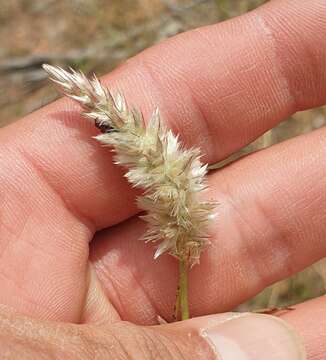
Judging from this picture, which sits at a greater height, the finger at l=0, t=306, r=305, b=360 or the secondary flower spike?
the secondary flower spike

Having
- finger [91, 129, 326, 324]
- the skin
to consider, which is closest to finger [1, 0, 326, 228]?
the skin

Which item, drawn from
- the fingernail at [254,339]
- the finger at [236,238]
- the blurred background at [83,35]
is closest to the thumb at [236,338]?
the fingernail at [254,339]

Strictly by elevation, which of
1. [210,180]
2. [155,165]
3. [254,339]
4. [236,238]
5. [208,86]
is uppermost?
[208,86]

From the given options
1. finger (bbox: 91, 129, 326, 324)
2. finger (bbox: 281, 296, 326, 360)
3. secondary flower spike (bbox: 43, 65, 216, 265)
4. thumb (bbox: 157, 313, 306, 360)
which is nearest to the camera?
thumb (bbox: 157, 313, 306, 360)

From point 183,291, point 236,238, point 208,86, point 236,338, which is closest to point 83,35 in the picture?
point 208,86

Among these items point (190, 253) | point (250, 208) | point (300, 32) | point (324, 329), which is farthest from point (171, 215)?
point (300, 32)

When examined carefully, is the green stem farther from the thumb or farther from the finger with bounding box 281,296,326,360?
the finger with bounding box 281,296,326,360

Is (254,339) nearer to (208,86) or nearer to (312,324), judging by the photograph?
(312,324)
